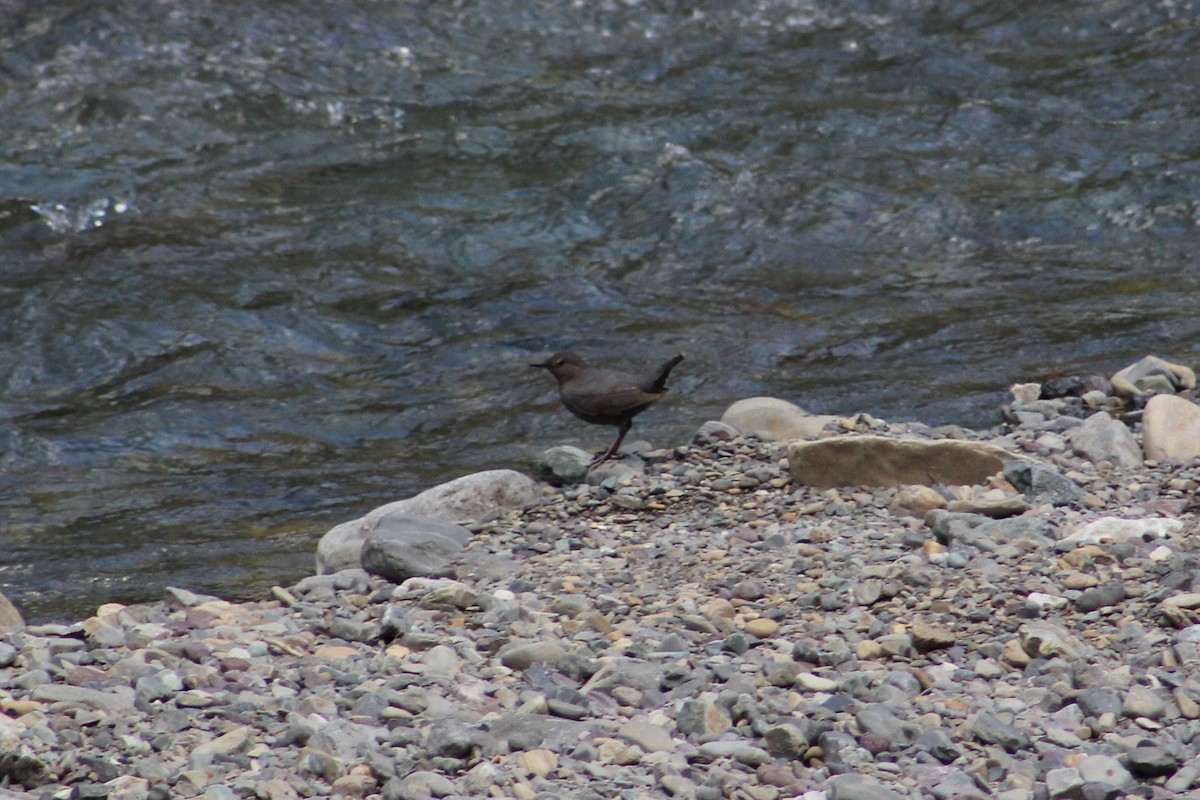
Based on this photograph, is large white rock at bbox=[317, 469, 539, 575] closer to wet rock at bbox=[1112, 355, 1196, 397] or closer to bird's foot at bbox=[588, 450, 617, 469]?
bird's foot at bbox=[588, 450, 617, 469]

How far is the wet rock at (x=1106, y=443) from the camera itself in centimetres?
640

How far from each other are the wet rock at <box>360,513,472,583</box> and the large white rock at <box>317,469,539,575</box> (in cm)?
18

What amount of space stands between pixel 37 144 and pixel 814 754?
10.5m

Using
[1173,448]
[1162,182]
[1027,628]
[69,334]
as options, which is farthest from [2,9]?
[1027,628]

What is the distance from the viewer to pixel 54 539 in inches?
293

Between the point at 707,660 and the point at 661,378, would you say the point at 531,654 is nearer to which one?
the point at 707,660

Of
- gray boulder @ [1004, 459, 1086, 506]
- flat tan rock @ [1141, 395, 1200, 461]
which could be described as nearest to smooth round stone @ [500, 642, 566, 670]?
gray boulder @ [1004, 459, 1086, 506]

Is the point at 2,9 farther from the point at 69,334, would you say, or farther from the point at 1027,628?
the point at 1027,628

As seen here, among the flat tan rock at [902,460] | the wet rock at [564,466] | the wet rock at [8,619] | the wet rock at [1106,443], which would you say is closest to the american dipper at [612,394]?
the wet rock at [564,466]

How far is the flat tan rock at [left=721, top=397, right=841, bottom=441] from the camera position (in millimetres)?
7020

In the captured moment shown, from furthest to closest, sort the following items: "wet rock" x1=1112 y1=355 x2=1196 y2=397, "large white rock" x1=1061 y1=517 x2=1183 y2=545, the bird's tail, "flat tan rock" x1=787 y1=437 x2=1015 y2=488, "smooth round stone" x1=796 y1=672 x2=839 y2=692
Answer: "wet rock" x1=1112 y1=355 x2=1196 y2=397 → the bird's tail → "flat tan rock" x1=787 y1=437 x2=1015 y2=488 → "large white rock" x1=1061 y1=517 x2=1183 y2=545 → "smooth round stone" x1=796 y1=672 x2=839 y2=692

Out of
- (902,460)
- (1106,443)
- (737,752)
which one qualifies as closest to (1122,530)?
(902,460)

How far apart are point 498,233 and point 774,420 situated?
4832 millimetres

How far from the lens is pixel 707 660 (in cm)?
450
